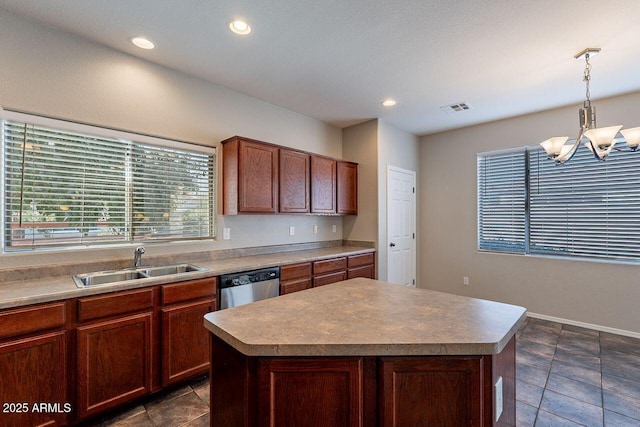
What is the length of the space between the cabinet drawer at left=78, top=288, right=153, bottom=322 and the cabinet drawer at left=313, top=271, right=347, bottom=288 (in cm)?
172

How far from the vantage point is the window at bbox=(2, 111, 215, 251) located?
2.07m

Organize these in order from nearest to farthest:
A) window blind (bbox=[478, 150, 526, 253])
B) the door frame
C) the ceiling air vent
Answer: the ceiling air vent < window blind (bbox=[478, 150, 526, 253]) < the door frame

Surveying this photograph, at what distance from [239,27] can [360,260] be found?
2.92m

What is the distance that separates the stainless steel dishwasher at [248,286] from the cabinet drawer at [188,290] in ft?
0.35

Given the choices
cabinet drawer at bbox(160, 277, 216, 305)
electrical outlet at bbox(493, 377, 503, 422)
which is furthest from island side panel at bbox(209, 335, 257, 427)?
cabinet drawer at bbox(160, 277, 216, 305)

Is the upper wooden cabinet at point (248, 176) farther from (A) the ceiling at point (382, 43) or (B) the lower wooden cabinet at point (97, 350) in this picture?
(B) the lower wooden cabinet at point (97, 350)

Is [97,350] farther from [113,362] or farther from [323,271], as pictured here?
[323,271]

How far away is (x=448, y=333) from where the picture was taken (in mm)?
1134

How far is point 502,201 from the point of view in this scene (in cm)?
424

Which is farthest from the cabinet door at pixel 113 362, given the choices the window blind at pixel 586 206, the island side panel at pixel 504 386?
the window blind at pixel 586 206

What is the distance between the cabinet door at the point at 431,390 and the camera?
107 cm

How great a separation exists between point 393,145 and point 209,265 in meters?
3.20

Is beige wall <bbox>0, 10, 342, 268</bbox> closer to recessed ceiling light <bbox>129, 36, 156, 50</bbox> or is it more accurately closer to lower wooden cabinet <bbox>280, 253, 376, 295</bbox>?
recessed ceiling light <bbox>129, 36, 156, 50</bbox>

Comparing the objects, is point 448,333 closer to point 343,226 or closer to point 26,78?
point 26,78
